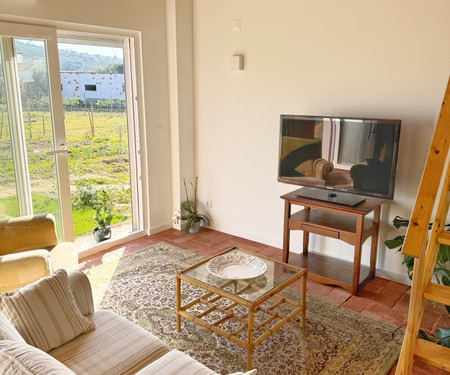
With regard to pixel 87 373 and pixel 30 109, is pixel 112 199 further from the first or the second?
pixel 87 373

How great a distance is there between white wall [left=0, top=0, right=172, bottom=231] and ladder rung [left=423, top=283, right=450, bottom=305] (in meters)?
3.39

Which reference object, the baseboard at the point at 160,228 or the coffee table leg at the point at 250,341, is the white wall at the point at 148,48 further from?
the coffee table leg at the point at 250,341

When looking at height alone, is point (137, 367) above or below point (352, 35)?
below

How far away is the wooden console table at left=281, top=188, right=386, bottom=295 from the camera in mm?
3279

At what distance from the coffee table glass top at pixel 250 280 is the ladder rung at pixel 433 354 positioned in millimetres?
1020

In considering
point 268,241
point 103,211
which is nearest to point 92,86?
point 103,211

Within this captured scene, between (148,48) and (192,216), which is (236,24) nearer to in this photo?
(148,48)

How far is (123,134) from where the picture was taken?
14.4ft

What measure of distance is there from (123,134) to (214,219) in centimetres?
141

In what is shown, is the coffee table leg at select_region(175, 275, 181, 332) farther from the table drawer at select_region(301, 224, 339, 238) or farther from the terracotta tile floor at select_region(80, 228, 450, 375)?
the table drawer at select_region(301, 224, 339, 238)

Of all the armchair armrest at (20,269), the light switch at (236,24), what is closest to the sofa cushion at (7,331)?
the armchair armrest at (20,269)

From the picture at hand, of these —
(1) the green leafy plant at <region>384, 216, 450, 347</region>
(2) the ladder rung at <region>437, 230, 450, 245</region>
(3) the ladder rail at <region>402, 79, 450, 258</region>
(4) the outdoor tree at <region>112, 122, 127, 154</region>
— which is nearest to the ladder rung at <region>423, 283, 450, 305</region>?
(2) the ladder rung at <region>437, 230, 450, 245</region>

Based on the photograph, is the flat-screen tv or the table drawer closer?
the flat-screen tv

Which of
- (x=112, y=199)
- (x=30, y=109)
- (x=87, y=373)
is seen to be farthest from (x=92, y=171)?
(x=87, y=373)
